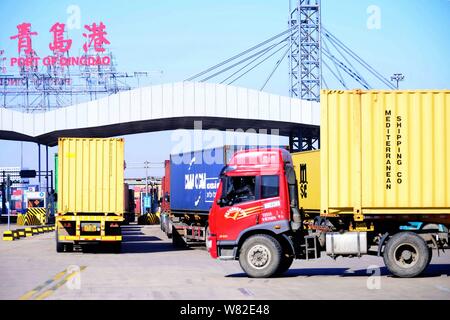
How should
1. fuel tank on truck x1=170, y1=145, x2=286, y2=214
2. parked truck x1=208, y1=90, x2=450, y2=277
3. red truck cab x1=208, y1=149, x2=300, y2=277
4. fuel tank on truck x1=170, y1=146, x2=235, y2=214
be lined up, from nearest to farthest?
parked truck x1=208, y1=90, x2=450, y2=277 < red truck cab x1=208, y1=149, x2=300, y2=277 < fuel tank on truck x1=170, y1=145, x2=286, y2=214 < fuel tank on truck x1=170, y1=146, x2=235, y2=214

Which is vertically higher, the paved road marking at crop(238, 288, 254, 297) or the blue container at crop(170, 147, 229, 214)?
the blue container at crop(170, 147, 229, 214)

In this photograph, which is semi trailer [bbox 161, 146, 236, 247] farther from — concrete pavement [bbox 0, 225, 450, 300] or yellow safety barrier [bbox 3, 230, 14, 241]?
yellow safety barrier [bbox 3, 230, 14, 241]

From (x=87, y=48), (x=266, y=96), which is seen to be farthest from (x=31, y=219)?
(x=266, y=96)

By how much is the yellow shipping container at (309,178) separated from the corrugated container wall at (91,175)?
616 centimetres

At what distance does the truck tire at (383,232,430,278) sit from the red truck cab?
1955 millimetres

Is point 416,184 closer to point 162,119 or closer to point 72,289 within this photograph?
point 72,289

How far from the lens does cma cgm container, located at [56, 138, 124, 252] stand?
84.9 ft

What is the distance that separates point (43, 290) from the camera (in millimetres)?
14555

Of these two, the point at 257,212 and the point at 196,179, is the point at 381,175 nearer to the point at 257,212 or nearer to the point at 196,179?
the point at 257,212

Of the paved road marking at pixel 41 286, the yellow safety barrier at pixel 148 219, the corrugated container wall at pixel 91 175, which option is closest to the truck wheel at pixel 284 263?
the paved road marking at pixel 41 286

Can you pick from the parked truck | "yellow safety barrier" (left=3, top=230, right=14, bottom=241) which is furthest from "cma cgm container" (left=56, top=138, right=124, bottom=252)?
"yellow safety barrier" (left=3, top=230, right=14, bottom=241)

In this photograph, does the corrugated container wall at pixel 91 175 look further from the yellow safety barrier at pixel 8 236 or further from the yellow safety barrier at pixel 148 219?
the yellow safety barrier at pixel 148 219

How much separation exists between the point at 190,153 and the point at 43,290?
15617 mm

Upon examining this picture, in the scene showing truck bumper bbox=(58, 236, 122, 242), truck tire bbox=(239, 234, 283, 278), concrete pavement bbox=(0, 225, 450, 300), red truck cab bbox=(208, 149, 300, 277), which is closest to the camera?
concrete pavement bbox=(0, 225, 450, 300)
